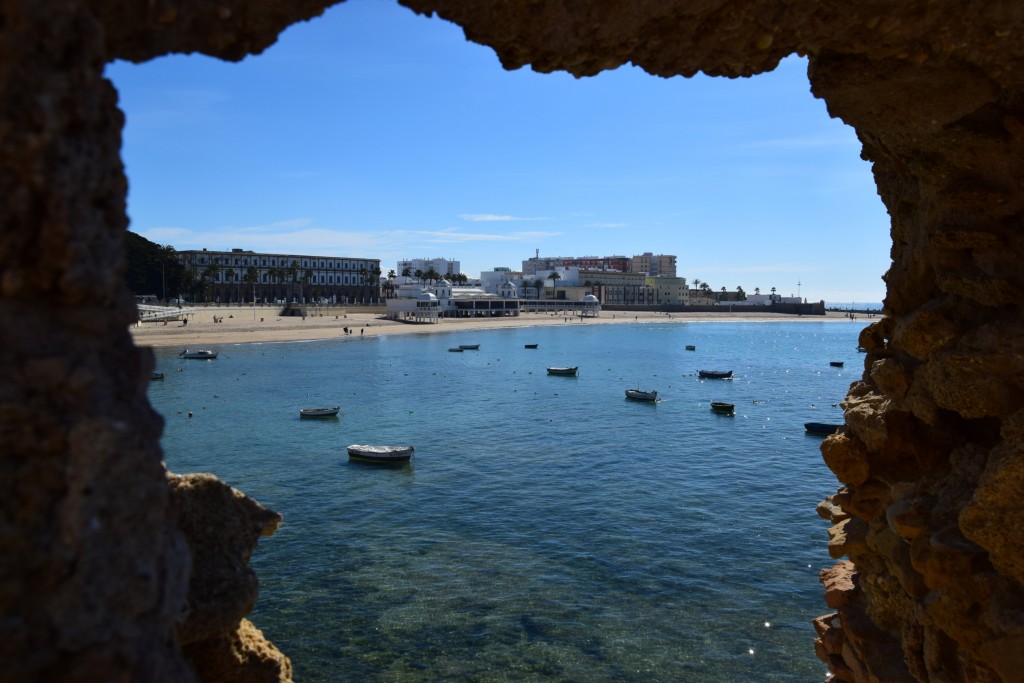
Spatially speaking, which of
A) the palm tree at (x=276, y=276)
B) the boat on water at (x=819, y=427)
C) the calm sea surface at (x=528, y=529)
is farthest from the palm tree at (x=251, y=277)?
the boat on water at (x=819, y=427)

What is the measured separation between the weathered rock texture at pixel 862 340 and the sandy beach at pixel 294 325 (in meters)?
57.2

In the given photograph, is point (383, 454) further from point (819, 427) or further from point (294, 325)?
point (294, 325)

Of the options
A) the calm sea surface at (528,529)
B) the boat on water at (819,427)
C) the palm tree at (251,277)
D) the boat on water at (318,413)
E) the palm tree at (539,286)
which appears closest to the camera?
the calm sea surface at (528,529)

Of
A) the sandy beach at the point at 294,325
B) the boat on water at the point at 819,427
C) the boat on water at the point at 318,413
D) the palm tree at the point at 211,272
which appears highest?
the palm tree at the point at 211,272

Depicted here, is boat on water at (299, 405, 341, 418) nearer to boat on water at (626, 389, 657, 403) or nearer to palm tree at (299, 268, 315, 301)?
boat on water at (626, 389, 657, 403)

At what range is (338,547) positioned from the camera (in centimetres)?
1900

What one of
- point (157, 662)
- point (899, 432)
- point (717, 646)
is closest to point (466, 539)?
point (717, 646)

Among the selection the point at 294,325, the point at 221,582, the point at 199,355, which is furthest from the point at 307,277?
the point at 221,582

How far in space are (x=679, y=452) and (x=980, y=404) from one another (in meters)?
25.6

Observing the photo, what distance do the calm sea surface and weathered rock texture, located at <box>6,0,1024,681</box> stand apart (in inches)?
235

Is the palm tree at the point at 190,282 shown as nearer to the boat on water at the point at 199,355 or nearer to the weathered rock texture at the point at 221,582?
the boat on water at the point at 199,355

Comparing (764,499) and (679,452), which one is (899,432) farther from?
(679,452)

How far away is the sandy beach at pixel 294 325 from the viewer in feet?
265

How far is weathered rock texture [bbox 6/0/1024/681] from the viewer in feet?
9.48
